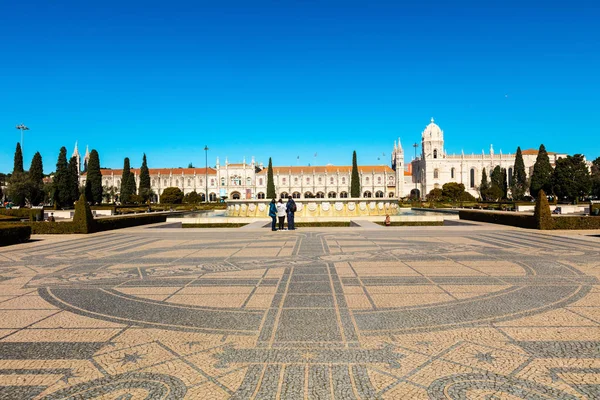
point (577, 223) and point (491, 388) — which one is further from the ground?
point (577, 223)

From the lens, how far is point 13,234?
41.0 feet

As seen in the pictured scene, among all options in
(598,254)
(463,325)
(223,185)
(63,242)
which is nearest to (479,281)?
(463,325)

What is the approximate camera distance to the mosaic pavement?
2.85m

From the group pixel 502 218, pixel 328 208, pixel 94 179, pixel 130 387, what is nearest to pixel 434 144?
pixel 94 179

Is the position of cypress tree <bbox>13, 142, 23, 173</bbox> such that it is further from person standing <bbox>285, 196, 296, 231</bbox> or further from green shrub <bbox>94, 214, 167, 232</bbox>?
person standing <bbox>285, 196, 296, 231</bbox>

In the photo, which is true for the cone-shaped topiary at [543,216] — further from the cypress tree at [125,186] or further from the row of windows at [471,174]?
the row of windows at [471,174]

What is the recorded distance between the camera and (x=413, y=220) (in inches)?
716

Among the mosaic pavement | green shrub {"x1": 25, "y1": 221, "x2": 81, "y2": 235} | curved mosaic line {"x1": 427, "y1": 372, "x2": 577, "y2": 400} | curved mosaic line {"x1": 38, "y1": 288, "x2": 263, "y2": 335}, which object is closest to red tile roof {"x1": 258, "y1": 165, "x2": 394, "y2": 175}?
green shrub {"x1": 25, "y1": 221, "x2": 81, "y2": 235}

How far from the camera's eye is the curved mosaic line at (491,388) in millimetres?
A: 2656

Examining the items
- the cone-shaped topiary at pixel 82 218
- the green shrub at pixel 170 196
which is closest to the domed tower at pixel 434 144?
the green shrub at pixel 170 196

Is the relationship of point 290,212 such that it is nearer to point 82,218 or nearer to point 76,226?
point 82,218

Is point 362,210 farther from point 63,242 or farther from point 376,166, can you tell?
point 376,166

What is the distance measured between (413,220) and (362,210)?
4.78 m

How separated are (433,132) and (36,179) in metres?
66.1
